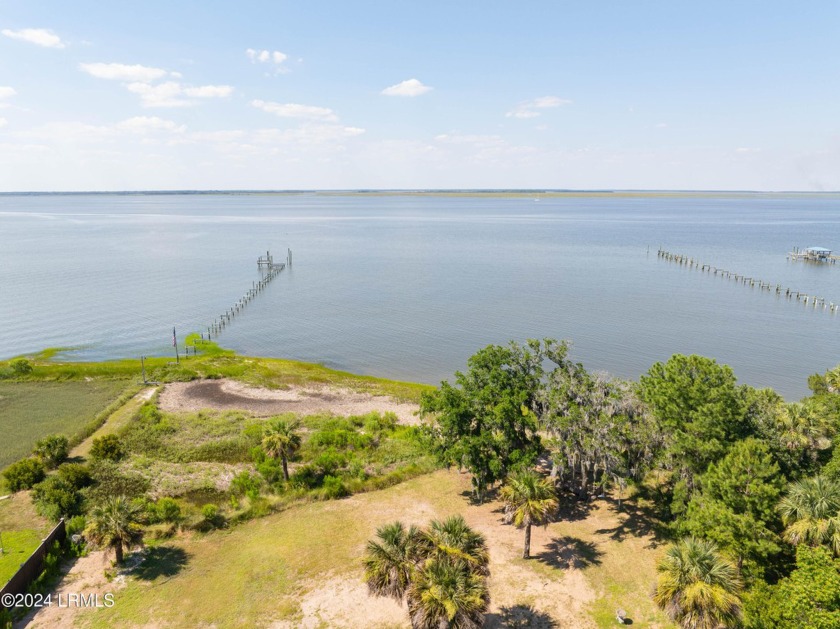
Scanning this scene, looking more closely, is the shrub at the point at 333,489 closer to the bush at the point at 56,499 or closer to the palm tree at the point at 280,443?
the palm tree at the point at 280,443

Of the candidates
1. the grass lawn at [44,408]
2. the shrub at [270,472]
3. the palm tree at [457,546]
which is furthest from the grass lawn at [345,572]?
the grass lawn at [44,408]

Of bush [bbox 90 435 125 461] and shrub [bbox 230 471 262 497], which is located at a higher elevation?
bush [bbox 90 435 125 461]

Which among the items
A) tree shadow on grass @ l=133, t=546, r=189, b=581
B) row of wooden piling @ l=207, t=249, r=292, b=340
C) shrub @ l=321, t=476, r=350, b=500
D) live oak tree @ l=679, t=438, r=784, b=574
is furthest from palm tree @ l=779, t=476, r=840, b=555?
row of wooden piling @ l=207, t=249, r=292, b=340

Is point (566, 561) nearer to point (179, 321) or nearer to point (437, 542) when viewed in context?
point (437, 542)

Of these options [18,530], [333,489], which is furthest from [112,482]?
[333,489]

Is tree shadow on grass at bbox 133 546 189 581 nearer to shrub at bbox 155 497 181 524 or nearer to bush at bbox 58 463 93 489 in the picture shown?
shrub at bbox 155 497 181 524

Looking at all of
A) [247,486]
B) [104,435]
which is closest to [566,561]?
[247,486]

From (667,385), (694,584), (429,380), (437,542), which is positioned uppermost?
(667,385)
